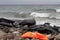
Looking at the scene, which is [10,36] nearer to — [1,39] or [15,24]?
[1,39]

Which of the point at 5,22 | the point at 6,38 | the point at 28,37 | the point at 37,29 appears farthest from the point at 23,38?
the point at 5,22

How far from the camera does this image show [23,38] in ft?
16.4

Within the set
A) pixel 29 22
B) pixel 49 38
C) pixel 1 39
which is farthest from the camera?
pixel 29 22

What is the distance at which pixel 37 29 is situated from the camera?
641cm

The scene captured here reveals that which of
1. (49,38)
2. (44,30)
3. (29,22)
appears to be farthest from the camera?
(29,22)

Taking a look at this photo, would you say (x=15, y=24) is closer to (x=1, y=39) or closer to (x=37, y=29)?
(x=37, y=29)

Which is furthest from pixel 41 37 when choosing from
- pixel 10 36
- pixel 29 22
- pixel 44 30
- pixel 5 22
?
pixel 5 22

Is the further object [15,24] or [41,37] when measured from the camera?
[15,24]

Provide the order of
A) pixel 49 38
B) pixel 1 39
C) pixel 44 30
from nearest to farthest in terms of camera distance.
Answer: pixel 1 39
pixel 49 38
pixel 44 30

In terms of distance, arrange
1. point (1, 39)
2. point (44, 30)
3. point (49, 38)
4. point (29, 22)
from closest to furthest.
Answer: point (1, 39), point (49, 38), point (44, 30), point (29, 22)

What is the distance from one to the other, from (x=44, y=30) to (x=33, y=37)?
137cm

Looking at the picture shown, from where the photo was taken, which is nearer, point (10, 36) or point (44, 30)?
point (10, 36)

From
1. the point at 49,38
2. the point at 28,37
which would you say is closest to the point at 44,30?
the point at 49,38

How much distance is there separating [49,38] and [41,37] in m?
0.32
